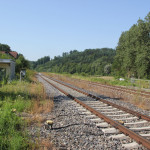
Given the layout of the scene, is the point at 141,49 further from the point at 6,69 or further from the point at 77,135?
the point at 77,135

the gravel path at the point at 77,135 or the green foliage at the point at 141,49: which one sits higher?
the green foliage at the point at 141,49

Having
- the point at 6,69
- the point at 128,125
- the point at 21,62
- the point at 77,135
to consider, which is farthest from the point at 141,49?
the point at 77,135

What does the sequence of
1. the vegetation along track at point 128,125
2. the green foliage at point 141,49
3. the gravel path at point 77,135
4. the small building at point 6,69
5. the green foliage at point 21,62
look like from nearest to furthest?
the gravel path at point 77,135 < the vegetation along track at point 128,125 < the small building at point 6,69 < the green foliage at point 21,62 < the green foliage at point 141,49

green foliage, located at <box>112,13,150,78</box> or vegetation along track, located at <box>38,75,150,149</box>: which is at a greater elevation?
green foliage, located at <box>112,13,150,78</box>

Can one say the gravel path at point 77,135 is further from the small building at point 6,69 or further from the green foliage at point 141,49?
the green foliage at point 141,49

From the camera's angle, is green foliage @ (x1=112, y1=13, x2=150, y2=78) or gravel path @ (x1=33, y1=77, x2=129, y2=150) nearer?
gravel path @ (x1=33, y1=77, x2=129, y2=150)

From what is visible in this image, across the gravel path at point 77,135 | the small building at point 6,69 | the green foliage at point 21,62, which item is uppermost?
the green foliage at point 21,62

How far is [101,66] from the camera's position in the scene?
93.5 metres

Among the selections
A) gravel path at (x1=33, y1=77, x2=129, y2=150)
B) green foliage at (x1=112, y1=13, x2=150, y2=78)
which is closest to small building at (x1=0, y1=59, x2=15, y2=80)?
gravel path at (x1=33, y1=77, x2=129, y2=150)

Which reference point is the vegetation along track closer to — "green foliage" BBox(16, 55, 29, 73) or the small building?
→ the small building

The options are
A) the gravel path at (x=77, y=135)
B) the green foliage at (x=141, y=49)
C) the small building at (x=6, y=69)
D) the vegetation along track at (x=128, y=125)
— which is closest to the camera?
the gravel path at (x=77, y=135)

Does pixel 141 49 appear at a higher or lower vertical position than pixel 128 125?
higher

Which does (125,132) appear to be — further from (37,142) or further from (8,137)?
(8,137)

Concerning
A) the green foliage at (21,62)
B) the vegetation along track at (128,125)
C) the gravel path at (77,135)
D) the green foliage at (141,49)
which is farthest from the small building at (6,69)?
the green foliage at (141,49)
